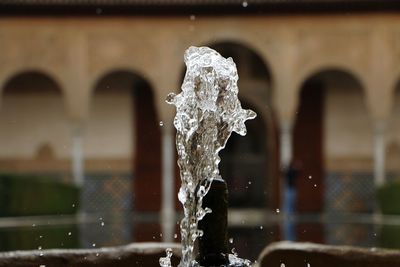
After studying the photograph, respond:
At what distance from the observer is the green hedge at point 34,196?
16609 mm

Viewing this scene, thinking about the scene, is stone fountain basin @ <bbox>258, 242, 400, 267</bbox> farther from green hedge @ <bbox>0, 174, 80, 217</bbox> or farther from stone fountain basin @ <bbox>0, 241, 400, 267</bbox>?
green hedge @ <bbox>0, 174, 80, 217</bbox>

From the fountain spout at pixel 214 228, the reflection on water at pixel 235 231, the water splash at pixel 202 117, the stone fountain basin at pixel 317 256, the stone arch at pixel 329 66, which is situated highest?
the stone arch at pixel 329 66

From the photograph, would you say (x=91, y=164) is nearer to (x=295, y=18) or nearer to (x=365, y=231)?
(x=295, y=18)

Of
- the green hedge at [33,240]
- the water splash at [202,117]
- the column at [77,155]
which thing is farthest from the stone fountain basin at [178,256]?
the column at [77,155]

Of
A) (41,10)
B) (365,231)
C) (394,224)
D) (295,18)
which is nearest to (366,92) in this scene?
(295,18)

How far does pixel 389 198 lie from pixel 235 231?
15.5ft

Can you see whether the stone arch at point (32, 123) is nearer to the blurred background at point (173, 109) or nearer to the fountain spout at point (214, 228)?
the blurred background at point (173, 109)

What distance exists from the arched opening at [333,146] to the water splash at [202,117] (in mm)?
14255

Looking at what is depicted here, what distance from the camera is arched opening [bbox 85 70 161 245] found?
2000 centimetres

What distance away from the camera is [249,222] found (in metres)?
17.0

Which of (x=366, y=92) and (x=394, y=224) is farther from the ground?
(x=366, y=92)

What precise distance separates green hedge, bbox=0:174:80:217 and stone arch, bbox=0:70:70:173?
95.0 inches

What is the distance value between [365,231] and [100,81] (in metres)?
8.66

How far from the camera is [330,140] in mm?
20094
